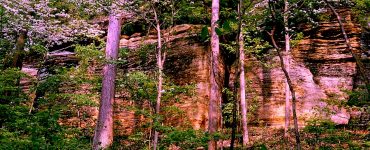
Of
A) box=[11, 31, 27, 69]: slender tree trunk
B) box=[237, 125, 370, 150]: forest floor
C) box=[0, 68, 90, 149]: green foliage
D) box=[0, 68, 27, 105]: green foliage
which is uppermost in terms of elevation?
box=[11, 31, 27, 69]: slender tree trunk

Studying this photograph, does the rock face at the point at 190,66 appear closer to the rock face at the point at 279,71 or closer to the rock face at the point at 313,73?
the rock face at the point at 279,71

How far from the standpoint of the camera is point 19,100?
9.29 metres

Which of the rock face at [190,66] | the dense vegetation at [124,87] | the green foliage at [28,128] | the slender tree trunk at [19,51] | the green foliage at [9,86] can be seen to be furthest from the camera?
the rock face at [190,66]

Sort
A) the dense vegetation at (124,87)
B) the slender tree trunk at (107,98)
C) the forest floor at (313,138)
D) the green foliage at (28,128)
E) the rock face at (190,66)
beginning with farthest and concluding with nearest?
1. the rock face at (190,66)
2. the slender tree trunk at (107,98)
3. the forest floor at (313,138)
4. the dense vegetation at (124,87)
5. the green foliage at (28,128)

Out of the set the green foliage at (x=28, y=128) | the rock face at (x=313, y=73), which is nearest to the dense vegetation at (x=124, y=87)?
the green foliage at (x=28, y=128)

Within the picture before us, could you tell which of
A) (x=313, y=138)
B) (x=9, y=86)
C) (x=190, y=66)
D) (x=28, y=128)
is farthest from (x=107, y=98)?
(x=313, y=138)

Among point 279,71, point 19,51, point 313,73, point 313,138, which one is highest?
point 19,51

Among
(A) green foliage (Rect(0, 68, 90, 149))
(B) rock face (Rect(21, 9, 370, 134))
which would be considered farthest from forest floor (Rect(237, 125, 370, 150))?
(A) green foliage (Rect(0, 68, 90, 149))

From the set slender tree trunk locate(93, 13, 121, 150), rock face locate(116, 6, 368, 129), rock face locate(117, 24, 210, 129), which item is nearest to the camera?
slender tree trunk locate(93, 13, 121, 150)

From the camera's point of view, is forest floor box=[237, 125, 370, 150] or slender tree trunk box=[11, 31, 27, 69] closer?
forest floor box=[237, 125, 370, 150]

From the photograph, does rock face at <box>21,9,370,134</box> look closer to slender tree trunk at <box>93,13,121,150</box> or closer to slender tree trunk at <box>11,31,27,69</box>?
slender tree trunk at <box>93,13,121,150</box>

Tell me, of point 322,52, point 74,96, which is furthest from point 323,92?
point 74,96

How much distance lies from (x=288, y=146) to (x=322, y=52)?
691 centimetres

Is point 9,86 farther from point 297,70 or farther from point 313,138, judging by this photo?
point 297,70
